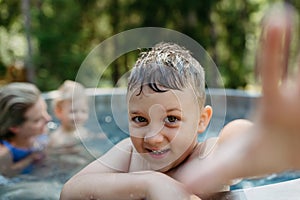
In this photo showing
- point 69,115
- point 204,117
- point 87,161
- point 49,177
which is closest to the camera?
point 204,117

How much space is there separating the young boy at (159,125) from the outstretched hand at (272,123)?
502 mm

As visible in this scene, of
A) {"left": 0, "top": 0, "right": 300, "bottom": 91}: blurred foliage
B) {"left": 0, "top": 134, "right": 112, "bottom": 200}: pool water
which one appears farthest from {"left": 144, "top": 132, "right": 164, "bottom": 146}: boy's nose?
{"left": 0, "top": 0, "right": 300, "bottom": 91}: blurred foliage

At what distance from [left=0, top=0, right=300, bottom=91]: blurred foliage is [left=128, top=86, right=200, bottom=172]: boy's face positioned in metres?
5.16

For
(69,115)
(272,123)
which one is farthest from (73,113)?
(272,123)

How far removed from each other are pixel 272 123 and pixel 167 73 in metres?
0.67

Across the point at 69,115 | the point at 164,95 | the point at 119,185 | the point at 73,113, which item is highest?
the point at 164,95

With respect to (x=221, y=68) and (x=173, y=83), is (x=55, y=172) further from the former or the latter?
(x=221, y=68)

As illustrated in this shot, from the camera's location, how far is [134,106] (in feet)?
4.61

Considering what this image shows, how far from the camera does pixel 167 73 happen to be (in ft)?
4.57

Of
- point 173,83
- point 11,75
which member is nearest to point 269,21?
point 173,83

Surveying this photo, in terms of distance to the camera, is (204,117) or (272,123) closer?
(272,123)

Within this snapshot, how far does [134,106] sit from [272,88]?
2.39 feet

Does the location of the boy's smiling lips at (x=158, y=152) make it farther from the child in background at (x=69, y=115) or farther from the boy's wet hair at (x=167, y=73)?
the child in background at (x=69, y=115)

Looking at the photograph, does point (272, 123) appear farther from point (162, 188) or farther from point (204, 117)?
point (204, 117)
